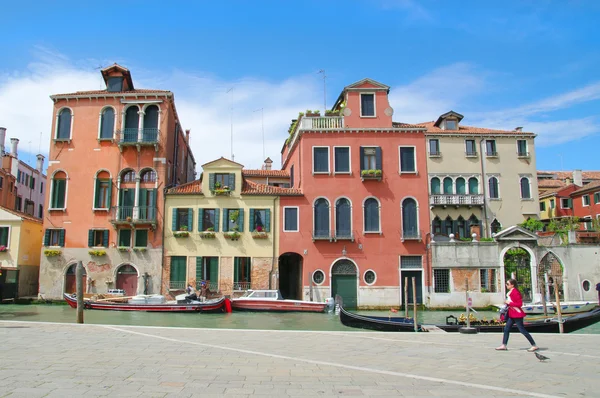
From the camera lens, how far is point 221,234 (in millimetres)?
25188

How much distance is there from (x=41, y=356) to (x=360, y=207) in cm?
1932

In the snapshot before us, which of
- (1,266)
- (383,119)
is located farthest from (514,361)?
(1,266)

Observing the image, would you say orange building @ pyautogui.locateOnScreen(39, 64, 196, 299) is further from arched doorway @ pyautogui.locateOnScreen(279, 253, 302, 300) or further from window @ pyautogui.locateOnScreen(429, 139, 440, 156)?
window @ pyautogui.locateOnScreen(429, 139, 440, 156)

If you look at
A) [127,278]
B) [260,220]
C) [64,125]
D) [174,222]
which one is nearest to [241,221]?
[260,220]

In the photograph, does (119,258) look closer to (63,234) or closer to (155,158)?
(63,234)

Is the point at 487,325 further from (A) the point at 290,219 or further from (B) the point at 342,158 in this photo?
(B) the point at 342,158

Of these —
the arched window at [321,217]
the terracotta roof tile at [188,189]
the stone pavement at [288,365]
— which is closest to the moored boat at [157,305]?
the terracotta roof tile at [188,189]

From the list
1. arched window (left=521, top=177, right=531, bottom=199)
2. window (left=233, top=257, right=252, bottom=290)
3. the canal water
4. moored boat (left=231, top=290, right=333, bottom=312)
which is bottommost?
the canal water

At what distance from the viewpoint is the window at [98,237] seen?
25.3 metres

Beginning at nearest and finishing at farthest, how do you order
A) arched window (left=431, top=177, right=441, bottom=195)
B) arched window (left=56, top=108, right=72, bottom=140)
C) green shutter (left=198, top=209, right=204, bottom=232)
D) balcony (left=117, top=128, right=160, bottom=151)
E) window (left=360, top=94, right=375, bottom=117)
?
green shutter (left=198, top=209, right=204, bottom=232), balcony (left=117, top=128, right=160, bottom=151), window (left=360, top=94, right=375, bottom=117), arched window (left=56, top=108, right=72, bottom=140), arched window (left=431, top=177, right=441, bottom=195)

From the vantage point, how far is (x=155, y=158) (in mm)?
25844

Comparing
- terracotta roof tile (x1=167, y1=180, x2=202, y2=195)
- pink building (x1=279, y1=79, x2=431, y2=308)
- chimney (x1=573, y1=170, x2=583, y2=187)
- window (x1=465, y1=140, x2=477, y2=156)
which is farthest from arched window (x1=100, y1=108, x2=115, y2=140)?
chimney (x1=573, y1=170, x2=583, y2=187)

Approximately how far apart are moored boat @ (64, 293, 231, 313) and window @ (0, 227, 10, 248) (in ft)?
Answer: 24.0

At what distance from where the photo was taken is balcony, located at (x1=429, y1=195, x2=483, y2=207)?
92.6 ft
